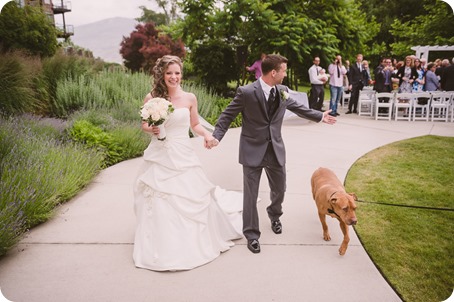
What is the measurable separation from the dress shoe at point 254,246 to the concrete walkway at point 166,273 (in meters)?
0.07

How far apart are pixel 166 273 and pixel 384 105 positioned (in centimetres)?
1179

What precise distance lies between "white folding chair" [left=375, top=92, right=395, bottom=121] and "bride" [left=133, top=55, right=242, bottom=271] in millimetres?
10556

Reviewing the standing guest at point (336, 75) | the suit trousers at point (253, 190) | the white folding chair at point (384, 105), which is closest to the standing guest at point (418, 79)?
the white folding chair at point (384, 105)

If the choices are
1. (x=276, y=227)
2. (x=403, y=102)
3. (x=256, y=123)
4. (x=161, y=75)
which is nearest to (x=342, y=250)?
(x=276, y=227)

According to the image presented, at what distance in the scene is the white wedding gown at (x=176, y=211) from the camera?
142 inches

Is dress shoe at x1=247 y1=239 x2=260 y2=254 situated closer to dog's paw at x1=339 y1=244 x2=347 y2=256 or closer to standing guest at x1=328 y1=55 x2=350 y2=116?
dog's paw at x1=339 y1=244 x2=347 y2=256

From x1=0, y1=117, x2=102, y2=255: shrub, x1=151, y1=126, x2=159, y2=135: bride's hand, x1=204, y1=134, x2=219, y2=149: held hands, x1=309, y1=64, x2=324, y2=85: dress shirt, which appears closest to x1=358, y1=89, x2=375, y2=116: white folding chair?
x1=309, y1=64, x2=324, y2=85: dress shirt

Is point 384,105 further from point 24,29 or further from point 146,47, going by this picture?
point 146,47

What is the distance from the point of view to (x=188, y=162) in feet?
13.0

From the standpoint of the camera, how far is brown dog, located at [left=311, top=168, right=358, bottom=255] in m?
3.55

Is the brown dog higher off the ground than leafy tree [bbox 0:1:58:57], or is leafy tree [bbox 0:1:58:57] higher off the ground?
leafy tree [bbox 0:1:58:57]

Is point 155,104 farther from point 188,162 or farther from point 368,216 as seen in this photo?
point 368,216

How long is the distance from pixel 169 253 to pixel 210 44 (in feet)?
38.4

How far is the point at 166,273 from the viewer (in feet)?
11.5
